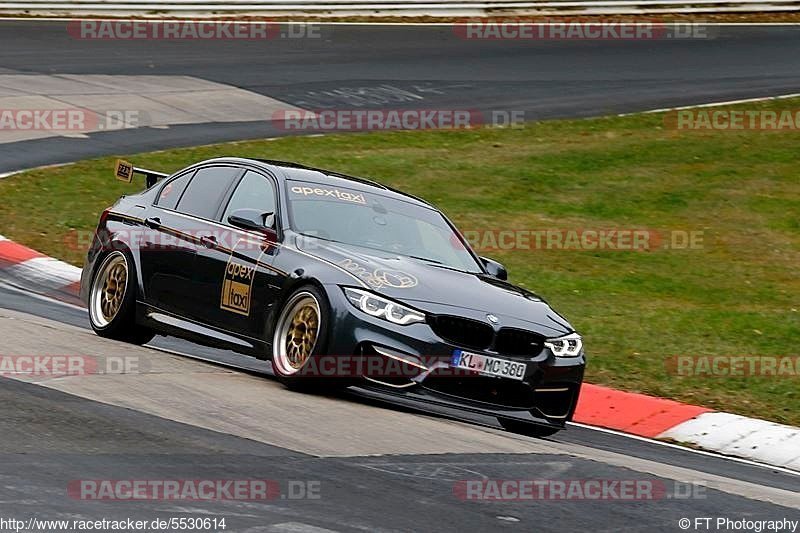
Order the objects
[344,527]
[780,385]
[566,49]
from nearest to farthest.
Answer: [344,527] < [780,385] < [566,49]

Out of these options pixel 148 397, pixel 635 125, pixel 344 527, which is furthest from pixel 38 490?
pixel 635 125

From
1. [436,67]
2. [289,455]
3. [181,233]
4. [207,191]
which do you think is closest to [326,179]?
[207,191]

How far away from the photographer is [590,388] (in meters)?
11.1

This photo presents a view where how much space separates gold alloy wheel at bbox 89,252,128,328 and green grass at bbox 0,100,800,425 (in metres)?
3.73

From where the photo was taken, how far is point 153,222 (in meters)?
10.8

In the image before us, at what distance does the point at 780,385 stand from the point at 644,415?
158 cm

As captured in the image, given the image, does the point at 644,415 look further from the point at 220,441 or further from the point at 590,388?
the point at 220,441

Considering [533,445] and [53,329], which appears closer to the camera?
[533,445]

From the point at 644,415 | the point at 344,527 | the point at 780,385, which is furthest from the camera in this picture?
the point at 780,385

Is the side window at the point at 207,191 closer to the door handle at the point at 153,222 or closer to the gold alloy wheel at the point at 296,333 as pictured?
the door handle at the point at 153,222

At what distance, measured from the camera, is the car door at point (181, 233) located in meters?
10.3

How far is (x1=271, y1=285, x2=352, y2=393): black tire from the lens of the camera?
883 centimetres

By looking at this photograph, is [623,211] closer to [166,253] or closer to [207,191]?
[207,191]

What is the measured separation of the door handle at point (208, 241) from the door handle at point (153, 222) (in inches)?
25.9
